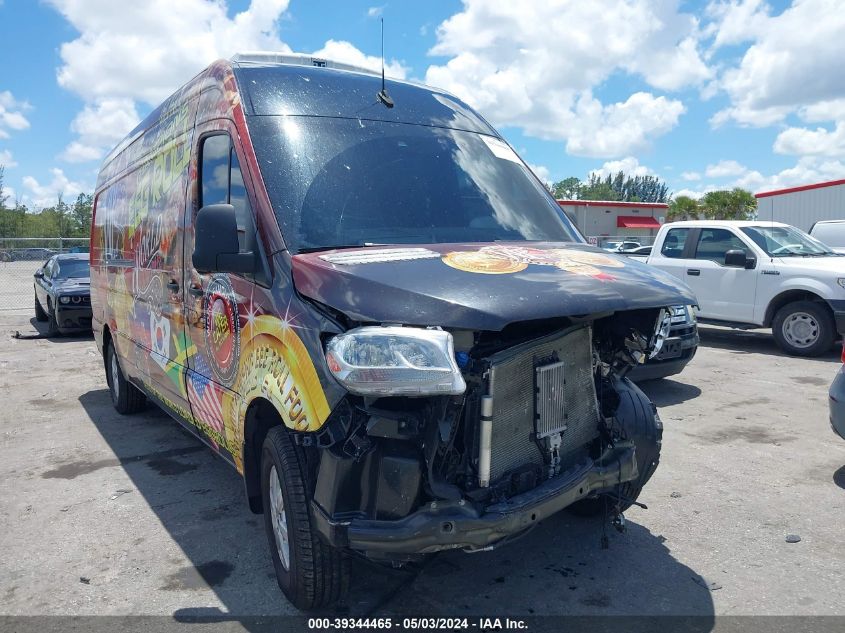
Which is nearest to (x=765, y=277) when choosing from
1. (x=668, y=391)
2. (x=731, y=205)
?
(x=668, y=391)

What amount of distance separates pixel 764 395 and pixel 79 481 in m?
6.64

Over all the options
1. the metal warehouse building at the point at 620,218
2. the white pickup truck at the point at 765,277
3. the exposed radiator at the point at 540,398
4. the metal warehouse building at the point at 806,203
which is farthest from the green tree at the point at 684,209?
the exposed radiator at the point at 540,398

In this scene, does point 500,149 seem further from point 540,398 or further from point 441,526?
point 441,526

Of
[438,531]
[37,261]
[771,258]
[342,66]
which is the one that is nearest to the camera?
[438,531]

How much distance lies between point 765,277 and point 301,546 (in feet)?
29.4

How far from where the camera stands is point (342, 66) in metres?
4.82

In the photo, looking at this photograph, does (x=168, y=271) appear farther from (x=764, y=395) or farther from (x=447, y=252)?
(x=764, y=395)

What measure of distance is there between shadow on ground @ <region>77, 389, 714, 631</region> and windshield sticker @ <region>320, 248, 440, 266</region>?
1308 mm

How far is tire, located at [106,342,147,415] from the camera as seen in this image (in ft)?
22.9

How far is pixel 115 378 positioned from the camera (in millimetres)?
7301

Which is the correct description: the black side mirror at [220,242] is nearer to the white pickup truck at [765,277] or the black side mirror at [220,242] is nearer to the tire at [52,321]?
the white pickup truck at [765,277]

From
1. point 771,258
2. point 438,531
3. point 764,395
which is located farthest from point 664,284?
point 771,258

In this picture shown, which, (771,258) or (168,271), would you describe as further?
(771,258)

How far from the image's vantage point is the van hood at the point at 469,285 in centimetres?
262
